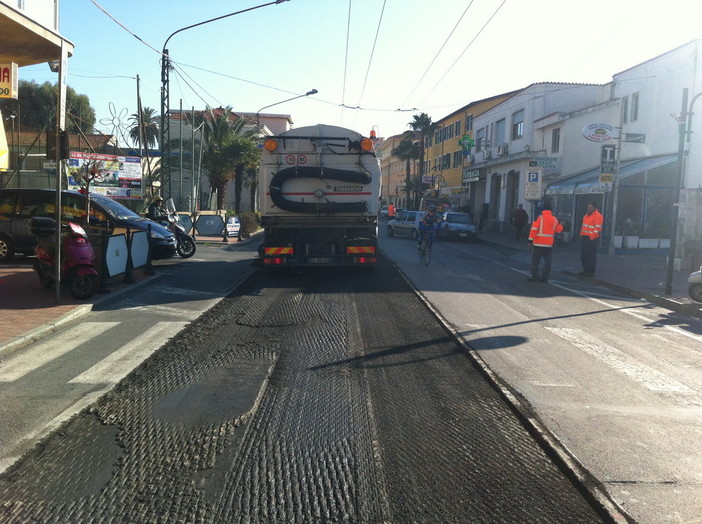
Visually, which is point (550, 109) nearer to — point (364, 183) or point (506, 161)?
point (506, 161)

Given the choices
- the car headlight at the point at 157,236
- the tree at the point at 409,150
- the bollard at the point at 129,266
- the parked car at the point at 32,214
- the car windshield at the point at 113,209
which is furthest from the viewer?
the tree at the point at 409,150

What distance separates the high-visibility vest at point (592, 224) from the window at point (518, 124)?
74.6 feet

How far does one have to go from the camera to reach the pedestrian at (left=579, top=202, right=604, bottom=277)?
610 inches

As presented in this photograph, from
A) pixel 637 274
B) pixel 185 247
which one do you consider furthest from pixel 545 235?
pixel 185 247

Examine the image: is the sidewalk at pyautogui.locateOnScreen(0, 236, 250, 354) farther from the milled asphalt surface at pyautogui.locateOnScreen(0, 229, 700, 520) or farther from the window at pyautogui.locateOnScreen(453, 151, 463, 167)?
the window at pyautogui.locateOnScreen(453, 151, 463, 167)

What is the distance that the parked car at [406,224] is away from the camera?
31.5 meters

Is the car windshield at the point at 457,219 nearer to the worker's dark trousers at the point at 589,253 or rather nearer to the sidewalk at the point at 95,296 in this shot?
the sidewalk at the point at 95,296

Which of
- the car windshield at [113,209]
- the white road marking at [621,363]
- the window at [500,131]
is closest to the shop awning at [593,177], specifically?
the window at [500,131]

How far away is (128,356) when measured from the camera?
6.96 m

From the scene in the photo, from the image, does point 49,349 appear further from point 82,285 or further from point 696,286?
point 696,286

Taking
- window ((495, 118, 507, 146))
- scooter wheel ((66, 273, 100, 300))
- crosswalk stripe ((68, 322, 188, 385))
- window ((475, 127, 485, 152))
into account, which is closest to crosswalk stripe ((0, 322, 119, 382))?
crosswalk stripe ((68, 322, 188, 385))

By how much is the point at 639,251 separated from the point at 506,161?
51.5 ft

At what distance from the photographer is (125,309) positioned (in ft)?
32.1

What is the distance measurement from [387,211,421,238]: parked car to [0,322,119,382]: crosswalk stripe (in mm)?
23547
